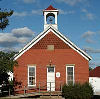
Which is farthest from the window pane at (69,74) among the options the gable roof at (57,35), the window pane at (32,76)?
the window pane at (32,76)

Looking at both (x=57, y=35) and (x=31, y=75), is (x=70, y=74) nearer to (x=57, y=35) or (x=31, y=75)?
(x=31, y=75)

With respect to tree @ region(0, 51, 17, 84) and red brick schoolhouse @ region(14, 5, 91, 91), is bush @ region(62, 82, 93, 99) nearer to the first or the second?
red brick schoolhouse @ region(14, 5, 91, 91)

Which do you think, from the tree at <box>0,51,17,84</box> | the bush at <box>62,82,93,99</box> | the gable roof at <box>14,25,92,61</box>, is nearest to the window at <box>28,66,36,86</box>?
the gable roof at <box>14,25,92,61</box>

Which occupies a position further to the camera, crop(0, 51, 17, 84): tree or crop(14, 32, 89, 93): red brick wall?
Result: crop(14, 32, 89, 93): red brick wall

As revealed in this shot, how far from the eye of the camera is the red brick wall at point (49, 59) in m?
30.0

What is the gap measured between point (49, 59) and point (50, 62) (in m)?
0.34

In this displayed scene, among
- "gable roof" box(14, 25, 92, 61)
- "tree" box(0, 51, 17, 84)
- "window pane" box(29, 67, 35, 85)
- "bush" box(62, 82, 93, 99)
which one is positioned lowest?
"bush" box(62, 82, 93, 99)

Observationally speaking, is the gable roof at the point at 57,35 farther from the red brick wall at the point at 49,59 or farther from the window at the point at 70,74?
the window at the point at 70,74

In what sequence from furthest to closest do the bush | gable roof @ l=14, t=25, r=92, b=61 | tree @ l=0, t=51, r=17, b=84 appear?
1. gable roof @ l=14, t=25, r=92, b=61
2. tree @ l=0, t=51, r=17, b=84
3. the bush

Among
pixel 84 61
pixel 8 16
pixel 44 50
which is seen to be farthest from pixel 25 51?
pixel 84 61

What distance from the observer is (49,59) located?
3027cm

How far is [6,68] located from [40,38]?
18.6ft

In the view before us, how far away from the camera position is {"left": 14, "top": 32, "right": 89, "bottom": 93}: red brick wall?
30016 millimetres

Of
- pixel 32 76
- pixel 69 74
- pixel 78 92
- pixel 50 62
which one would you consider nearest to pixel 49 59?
pixel 50 62
